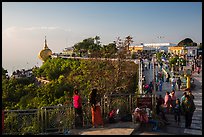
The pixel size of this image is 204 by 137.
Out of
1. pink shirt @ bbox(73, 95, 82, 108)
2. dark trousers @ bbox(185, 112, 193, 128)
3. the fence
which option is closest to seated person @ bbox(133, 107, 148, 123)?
dark trousers @ bbox(185, 112, 193, 128)

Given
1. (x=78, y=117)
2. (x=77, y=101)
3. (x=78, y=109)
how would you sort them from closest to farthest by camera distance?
(x=77, y=101), (x=78, y=109), (x=78, y=117)

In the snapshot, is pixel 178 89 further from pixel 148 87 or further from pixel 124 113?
pixel 124 113

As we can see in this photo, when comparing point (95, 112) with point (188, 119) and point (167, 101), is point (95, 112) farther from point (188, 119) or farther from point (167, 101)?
point (167, 101)

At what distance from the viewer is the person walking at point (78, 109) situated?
873 centimetres

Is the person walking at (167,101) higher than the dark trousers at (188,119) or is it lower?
higher

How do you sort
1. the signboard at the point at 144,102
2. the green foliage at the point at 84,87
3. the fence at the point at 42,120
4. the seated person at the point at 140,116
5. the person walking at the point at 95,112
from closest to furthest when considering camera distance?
the fence at the point at 42,120 → the person walking at the point at 95,112 → the seated person at the point at 140,116 → the signboard at the point at 144,102 → the green foliage at the point at 84,87

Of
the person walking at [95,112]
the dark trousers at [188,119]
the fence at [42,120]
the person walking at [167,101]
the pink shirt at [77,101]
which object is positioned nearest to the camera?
the fence at [42,120]

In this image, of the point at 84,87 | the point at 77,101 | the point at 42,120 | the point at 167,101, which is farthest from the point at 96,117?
the point at 84,87

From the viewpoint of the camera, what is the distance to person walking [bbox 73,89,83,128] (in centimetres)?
873

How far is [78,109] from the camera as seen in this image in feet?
29.0

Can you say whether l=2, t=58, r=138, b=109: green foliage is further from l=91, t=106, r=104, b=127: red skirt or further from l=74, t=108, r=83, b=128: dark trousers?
l=91, t=106, r=104, b=127: red skirt

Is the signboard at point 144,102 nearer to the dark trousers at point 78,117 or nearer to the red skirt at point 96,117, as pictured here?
the red skirt at point 96,117

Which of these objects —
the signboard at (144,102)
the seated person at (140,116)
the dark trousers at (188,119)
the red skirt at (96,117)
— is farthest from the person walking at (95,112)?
the dark trousers at (188,119)

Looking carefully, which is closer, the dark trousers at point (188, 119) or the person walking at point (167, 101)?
the dark trousers at point (188, 119)
